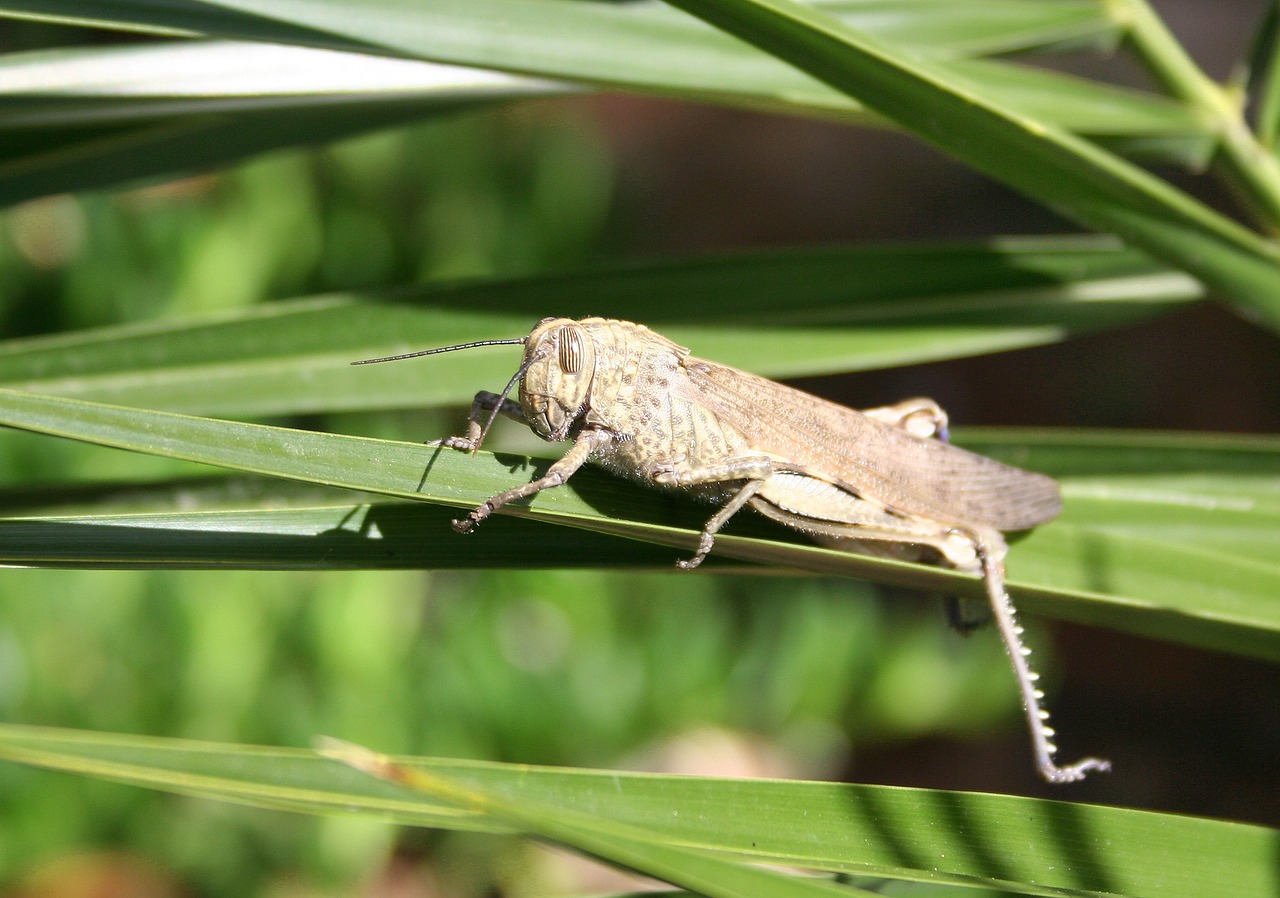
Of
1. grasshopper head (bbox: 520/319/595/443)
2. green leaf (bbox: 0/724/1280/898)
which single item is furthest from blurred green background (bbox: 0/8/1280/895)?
green leaf (bbox: 0/724/1280/898)

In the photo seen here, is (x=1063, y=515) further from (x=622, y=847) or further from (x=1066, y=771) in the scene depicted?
(x=622, y=847)

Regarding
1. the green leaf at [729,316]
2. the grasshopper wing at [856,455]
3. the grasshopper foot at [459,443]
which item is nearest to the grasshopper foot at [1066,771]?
the grasshopper wing at [856,455]

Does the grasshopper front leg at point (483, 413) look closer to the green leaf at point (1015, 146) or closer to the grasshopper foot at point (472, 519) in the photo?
the grasshopper foot at point (472, 519)

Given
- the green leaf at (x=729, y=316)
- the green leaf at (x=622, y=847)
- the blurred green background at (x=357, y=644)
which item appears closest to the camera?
the green leaf at (x=622, y=847)

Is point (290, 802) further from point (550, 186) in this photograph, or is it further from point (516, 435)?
point (550, 186)

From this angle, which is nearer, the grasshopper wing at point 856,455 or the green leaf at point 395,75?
the green leaf at point 395,75

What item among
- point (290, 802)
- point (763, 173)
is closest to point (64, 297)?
point (290, 802)

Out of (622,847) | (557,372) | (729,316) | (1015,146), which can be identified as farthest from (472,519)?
(1015,146)

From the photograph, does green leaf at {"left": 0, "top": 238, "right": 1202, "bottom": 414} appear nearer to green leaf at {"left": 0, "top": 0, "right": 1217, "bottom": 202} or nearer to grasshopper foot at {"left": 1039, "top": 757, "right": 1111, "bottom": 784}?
green leaf at {"left": 0, "top": 0, "right": 1217, "bottom": 202}

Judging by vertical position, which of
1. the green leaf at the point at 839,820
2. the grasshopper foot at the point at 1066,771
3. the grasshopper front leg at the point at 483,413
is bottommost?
the green leaf at the point at 839,820
